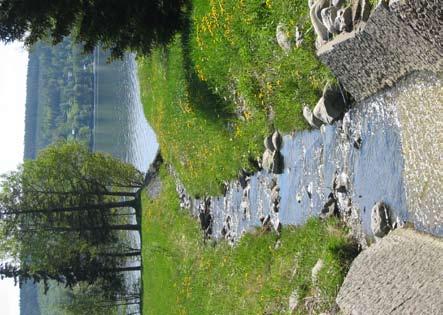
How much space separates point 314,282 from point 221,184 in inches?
273

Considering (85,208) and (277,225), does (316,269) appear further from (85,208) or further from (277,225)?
(85,208)

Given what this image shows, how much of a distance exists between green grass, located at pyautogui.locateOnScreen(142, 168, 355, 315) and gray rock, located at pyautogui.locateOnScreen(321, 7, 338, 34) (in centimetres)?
289

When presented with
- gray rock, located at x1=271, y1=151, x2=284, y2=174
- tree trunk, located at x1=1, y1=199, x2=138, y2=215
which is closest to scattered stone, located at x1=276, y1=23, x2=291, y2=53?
gray rock, located at x1=271, y1=151, x2=284, y2=174

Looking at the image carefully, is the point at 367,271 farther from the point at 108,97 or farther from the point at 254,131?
the point at 108,97

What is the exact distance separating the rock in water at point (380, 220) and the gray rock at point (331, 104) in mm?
1660

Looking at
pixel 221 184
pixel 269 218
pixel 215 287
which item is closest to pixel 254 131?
pixel 269 218

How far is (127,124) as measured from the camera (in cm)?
4094

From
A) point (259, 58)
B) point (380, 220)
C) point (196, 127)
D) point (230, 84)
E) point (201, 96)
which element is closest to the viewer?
point (380, 220)

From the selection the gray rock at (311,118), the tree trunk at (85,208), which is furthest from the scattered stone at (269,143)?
the tree trunk at (85,208)

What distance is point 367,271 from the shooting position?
7.54 meters

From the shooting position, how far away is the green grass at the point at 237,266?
372 inches

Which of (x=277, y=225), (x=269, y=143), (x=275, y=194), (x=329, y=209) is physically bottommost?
(x=277, y=225)

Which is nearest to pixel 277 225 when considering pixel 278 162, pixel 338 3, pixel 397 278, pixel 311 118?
pixel 278 162

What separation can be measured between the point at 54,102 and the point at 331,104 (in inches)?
4265
